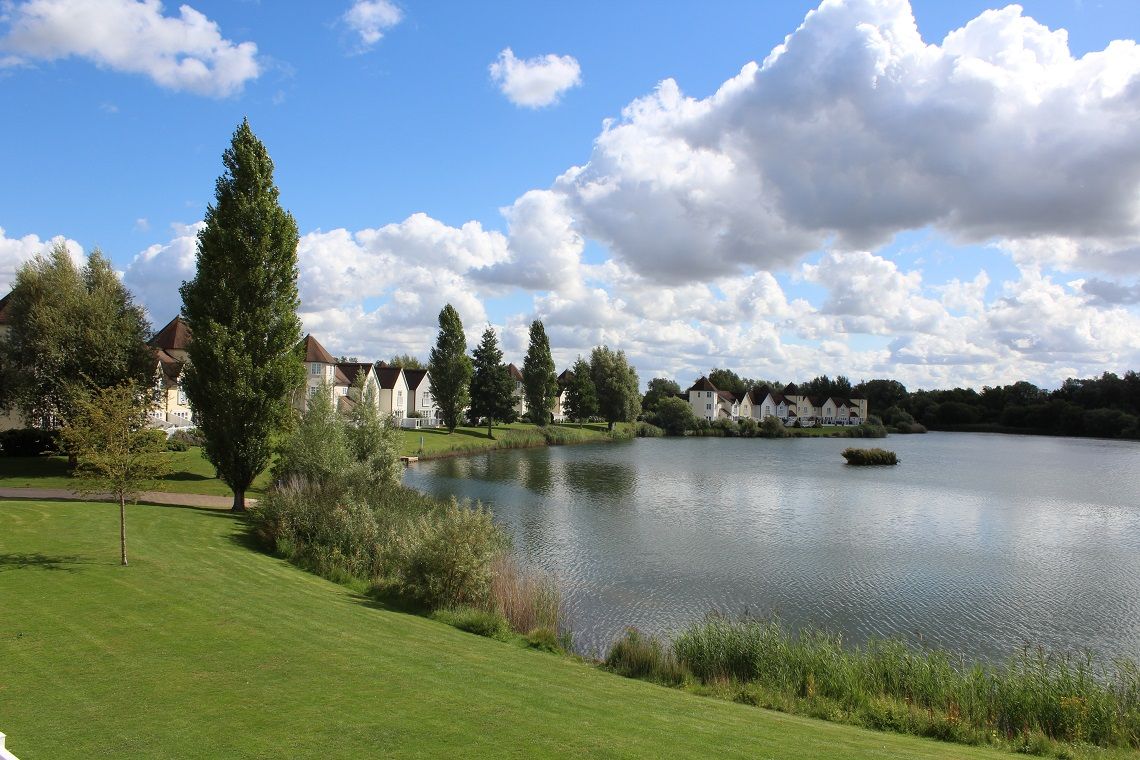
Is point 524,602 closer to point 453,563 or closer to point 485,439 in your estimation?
point 453,563

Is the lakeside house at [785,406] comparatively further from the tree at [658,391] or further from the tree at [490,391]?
the tree at [490,391]

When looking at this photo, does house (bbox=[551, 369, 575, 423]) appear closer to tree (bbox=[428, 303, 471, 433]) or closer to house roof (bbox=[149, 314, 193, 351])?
tree (bbox=[428, 303, 471, 433])

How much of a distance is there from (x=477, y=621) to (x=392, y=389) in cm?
7349

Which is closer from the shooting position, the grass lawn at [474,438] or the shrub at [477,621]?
the shrub at [477,621]

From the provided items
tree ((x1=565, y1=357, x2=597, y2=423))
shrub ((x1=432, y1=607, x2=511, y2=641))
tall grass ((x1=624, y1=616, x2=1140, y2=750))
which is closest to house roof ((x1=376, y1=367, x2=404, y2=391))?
tree ((x1=565, y1=357, x2=597, y2=423))

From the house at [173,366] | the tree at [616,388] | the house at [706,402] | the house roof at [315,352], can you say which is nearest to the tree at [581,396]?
the tree at [616,388]

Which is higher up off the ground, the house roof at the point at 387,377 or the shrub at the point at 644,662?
the house roof at the point at 387,377

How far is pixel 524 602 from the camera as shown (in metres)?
17.0

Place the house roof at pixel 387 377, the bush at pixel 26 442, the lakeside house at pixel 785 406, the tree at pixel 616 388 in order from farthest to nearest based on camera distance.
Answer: the lakeside house at pixel 785 406
the tree at pixel 616 388
the house roof at pixel 387 377
the bush at pixel 26 442

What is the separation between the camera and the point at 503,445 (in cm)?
7431

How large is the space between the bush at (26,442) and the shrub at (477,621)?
104 feet

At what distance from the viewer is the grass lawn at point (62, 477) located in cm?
2997

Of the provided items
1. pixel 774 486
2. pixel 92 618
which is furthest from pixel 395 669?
pixel 774 486

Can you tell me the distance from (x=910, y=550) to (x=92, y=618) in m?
28.3
